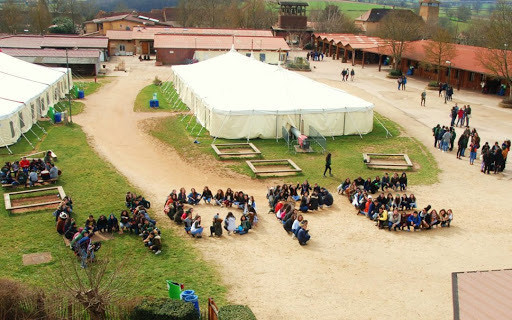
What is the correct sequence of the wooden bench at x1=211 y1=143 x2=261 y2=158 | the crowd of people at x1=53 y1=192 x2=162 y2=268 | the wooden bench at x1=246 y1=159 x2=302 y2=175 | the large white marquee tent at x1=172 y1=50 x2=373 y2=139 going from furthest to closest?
the large white marquee tent at x1=172 y1=50 x2=373 y2=139 → the wooden bench at x1=211 y1=143 x2=261 y2=158 → the wooden bench at x1=246 y1=159 x2=302 y2=175 → the crowd of people at x1=53 y1=192 x2=162 y2=268

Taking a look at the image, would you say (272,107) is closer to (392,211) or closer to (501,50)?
(392,211)

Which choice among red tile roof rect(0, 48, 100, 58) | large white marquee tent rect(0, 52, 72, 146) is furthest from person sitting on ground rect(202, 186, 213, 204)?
red tile roof rect(0, 48, 100, 58)

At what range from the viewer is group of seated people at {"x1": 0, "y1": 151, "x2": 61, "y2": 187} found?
19.6 metres

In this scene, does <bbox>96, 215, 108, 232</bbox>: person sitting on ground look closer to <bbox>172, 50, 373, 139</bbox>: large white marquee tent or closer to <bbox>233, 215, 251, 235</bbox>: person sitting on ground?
<bbox>233, 215, 251, 235</bbox>: person sitting on ground

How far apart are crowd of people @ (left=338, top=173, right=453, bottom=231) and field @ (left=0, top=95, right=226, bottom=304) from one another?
6572 millimetres

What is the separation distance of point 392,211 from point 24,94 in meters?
20.9

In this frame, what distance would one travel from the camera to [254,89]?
28734mm

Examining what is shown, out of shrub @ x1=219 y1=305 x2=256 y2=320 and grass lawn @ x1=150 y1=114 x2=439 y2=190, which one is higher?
shrub @ x1=219 y1=305 x2=256 y2=320

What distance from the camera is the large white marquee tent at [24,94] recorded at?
2466 cm

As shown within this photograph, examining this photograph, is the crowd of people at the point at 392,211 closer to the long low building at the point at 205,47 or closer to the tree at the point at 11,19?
the long low building at the point at 205,47

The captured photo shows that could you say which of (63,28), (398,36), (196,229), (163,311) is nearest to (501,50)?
(398,36)

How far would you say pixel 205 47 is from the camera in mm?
58312

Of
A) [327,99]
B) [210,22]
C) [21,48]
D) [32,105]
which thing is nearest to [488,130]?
[327,99]

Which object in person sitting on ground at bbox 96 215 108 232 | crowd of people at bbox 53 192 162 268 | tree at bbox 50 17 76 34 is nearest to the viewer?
crowd of people at bbox 53 192 162 268
